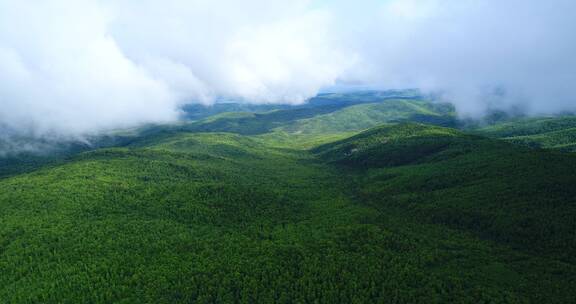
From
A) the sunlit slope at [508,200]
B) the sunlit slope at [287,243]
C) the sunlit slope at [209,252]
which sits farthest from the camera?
the sunlit slope at [508,200]

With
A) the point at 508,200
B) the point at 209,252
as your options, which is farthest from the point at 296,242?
the point at 508,200

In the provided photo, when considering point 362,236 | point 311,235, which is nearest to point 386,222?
point 362,236

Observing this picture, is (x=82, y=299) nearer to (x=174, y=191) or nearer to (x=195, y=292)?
(x=195, y=292)

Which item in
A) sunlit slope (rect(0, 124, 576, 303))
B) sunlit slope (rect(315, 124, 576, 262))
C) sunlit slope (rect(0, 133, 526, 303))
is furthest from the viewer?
sunlit slope (rect(315, 124, 576, 262))

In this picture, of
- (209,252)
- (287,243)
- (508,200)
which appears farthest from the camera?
(508,200)

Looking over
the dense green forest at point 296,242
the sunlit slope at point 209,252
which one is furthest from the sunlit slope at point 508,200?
the sunlit slope at point 209,252

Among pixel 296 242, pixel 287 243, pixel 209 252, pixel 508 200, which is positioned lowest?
pixel 287 243

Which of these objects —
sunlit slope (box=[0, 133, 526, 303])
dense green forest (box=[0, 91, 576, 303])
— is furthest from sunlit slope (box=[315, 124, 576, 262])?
sunlit slope (box=[0, 133, 526, 303])

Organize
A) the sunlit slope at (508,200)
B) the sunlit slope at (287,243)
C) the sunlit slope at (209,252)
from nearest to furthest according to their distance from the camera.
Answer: the sunlit slope at (209,252)
the sunlit slope at (287,243)
the sunlit slope at (508,200)

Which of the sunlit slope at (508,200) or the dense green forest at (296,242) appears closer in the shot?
the dense green forest at (296,242)

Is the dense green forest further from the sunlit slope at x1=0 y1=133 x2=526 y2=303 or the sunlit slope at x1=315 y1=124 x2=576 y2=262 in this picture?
the sunlit slope at x1=315 y1=124 x2=576 y2=262

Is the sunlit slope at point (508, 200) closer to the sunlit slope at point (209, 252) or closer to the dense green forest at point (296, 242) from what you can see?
the dense green forest at point (296, 242)

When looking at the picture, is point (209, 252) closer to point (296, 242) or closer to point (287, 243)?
point (287, 243)
